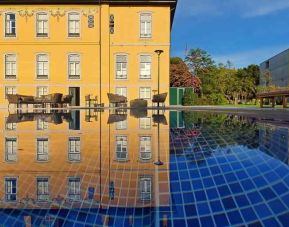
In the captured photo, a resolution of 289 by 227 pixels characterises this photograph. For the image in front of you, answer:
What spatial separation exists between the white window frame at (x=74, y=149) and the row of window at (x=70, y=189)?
737 millimetres

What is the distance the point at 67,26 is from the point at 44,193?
25.0 meters

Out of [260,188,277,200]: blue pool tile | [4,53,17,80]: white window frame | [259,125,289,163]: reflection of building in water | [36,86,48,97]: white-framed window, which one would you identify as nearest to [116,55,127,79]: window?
[36,86,48,97]: white-framed window

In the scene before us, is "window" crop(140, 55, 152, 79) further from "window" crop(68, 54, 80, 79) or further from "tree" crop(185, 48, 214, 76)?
"tree" crop(185, 48, 214, 76)

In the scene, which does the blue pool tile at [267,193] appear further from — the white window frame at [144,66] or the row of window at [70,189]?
the white window frame at [144,66]

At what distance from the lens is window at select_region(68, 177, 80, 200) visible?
2059mm

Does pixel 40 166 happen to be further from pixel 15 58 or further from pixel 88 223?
pixel 15 58

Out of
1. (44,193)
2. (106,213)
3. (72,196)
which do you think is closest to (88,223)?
(106,213)

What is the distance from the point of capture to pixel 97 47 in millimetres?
25484

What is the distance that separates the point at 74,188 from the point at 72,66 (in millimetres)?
24349

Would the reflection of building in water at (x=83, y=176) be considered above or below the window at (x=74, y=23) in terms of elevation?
below

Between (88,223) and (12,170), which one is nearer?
(88,223)

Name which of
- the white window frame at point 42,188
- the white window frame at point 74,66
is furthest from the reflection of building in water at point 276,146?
the white window frame at point 74,66

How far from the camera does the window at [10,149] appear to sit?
3.27 meters

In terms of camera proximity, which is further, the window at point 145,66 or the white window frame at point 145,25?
the window at point 145,66
